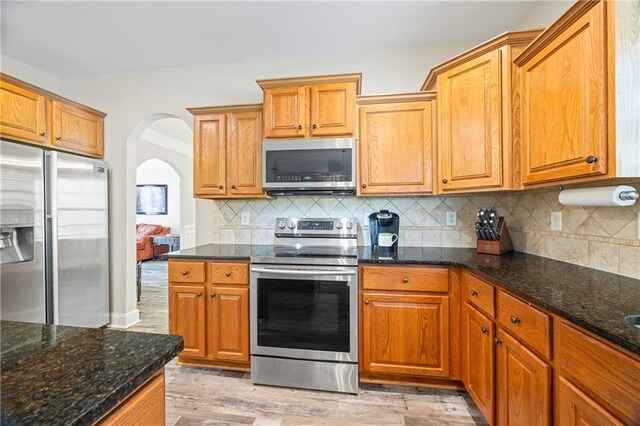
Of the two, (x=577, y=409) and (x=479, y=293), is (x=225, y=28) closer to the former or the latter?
(x=479, y=293)

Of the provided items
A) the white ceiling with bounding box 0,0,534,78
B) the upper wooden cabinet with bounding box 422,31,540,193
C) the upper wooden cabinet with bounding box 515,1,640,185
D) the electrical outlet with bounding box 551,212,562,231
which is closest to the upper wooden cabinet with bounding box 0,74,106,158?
the white ceiling with bounding box 0,0,534,78

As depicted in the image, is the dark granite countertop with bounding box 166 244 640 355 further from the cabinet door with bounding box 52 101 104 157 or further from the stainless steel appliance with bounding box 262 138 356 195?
the cabinet door with bounding box 52 101 104 157

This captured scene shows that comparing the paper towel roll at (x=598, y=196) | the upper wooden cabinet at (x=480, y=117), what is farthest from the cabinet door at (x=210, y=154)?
the paper towel roll at (x=598, y=196)

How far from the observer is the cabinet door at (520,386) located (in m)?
1.12

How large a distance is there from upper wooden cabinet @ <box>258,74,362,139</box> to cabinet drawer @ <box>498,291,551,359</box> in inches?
60.5

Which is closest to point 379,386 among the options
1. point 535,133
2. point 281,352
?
point 281,352

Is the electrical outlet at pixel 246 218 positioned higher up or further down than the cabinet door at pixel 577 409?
higher up

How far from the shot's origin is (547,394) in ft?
3.62

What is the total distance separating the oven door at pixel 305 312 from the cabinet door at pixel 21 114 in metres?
2.26

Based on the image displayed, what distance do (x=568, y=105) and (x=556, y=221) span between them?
827mm

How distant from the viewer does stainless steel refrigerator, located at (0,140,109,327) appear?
2281 mm

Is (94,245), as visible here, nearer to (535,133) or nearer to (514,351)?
(514,351)

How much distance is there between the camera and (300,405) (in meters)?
1.90

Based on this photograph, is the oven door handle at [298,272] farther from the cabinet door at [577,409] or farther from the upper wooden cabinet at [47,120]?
the upper wooden cabinet at [47,120]
